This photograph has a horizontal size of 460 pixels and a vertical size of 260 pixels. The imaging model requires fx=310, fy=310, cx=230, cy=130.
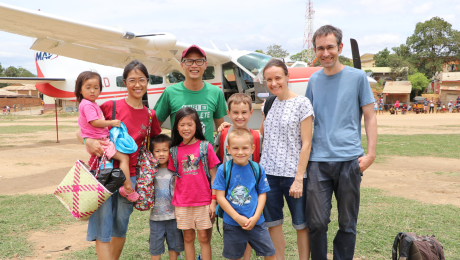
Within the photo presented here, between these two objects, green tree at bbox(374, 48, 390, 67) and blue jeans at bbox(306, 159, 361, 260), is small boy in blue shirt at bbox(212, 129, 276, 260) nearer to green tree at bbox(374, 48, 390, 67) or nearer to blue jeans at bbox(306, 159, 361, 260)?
blue jeans at bbox(306, 159, 361, 260)

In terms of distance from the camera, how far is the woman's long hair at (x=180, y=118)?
276 cm

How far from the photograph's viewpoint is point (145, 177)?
2.73 m

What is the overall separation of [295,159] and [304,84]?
22.3ft

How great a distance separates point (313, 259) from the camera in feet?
8.95

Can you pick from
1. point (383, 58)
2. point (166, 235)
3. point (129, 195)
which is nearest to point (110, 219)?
point (129, 195)

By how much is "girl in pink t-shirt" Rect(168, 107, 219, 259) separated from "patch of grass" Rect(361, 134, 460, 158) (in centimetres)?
782

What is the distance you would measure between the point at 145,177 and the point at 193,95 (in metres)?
0.89

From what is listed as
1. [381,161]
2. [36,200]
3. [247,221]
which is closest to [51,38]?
[36,200]

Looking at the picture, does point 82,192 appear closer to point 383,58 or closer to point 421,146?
point 421,146

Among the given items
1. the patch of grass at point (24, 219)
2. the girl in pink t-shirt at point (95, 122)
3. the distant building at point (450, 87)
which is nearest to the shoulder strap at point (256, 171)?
the girl in pink t-shirt at point (95, 122)

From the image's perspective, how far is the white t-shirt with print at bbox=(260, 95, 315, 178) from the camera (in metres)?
2.63

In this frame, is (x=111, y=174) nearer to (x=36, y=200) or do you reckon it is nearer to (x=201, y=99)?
(x=201, y=99)

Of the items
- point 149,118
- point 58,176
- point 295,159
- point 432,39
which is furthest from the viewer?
point 432,39

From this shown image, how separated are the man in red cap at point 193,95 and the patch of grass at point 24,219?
7.66 ft
